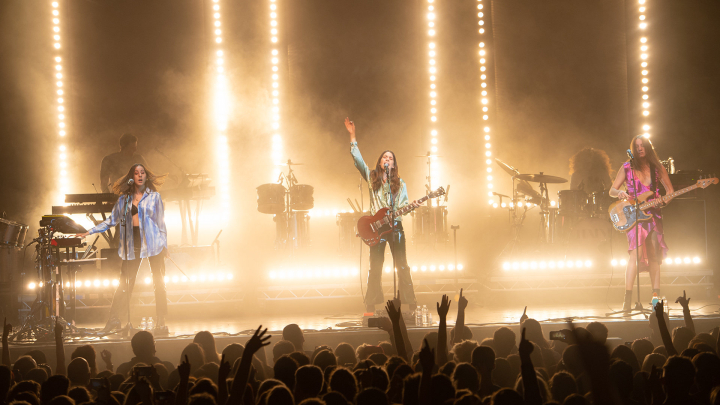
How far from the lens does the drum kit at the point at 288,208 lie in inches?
342

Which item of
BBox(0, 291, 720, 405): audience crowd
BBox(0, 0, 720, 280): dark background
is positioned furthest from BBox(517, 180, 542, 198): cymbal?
BBox(0, 291, 720, 405): audience crowd

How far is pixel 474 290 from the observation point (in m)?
8.01

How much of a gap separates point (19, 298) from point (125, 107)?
3938mm

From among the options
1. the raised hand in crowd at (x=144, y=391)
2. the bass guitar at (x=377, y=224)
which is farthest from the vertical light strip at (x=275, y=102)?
the raised hand in crowd at (x=144, y=391)

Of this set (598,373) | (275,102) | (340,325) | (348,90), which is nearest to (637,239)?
(340,325)

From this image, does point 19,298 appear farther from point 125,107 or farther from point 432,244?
point 432,244

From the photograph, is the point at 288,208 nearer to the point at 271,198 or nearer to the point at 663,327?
the point at 271,198

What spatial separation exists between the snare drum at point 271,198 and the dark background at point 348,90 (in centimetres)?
103

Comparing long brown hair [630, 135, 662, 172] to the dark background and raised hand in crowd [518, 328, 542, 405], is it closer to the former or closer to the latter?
the dark background

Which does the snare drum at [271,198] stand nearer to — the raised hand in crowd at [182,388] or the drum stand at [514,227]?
the drum stand at [514,227]

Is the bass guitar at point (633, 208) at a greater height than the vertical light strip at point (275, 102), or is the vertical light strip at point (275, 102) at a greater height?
the vertical light strip at point (275, 102)

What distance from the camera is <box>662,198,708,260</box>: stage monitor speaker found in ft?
27.2

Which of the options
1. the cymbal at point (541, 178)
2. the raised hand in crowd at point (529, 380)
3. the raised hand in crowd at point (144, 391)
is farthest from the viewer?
the cymbal at point (541, 178)

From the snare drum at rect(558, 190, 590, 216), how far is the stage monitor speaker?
110 centimetres
